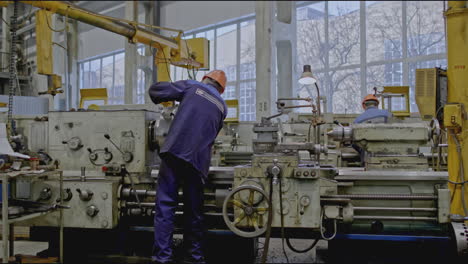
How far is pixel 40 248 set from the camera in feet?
8.78

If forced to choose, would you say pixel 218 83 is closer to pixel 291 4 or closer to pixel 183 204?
pixel 183 204

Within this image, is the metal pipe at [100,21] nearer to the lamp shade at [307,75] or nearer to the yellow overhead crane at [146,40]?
the yellow overhead crane at [146,40]

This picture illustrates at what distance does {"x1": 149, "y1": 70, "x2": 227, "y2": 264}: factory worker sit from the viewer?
1900 millimetres

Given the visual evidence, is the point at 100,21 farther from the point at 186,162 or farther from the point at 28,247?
the point at 28,247

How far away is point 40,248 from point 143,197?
1109 mm

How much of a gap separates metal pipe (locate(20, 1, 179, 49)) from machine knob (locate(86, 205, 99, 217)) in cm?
153

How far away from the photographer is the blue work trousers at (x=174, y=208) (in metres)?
1.90

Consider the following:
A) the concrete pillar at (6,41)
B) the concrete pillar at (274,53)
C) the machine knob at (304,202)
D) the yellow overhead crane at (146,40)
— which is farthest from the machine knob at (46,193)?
the concrete pillar at (6,41)

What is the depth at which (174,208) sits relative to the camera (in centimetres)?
194

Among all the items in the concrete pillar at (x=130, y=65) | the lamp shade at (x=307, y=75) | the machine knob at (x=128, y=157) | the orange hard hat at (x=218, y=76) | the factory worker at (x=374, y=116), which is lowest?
the machine knob at (x=128, y=157)

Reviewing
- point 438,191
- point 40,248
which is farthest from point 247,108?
point 438,191

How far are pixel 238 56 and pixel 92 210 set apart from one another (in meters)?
5.57

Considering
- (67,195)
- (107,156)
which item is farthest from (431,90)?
(67,195)

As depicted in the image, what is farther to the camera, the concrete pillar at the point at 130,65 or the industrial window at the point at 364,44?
the concrete pillar at the point at 130,65
